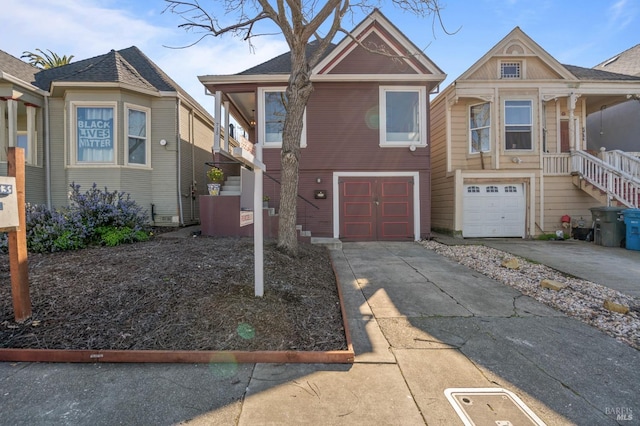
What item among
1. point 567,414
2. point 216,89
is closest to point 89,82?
point 216,89

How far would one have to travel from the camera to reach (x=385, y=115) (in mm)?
9195

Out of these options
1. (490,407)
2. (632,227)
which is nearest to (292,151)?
(490,407)

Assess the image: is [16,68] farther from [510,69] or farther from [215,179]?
[510,69]

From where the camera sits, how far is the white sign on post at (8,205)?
8.98 feet

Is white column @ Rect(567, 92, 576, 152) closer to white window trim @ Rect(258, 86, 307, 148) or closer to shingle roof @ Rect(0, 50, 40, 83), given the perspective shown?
white window trim @ Rect(258, 86, 307, 148)

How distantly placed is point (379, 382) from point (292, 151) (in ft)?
12.1

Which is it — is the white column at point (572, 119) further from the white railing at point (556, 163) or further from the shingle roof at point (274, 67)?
the shingle roof at point (274, 67)

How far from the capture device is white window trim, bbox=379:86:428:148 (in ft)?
30.0

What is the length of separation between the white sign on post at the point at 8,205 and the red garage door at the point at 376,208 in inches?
286

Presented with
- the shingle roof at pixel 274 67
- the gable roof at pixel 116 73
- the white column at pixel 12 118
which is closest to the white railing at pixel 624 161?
the shingle roof at pixel 274 67

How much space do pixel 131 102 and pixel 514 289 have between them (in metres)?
10.3

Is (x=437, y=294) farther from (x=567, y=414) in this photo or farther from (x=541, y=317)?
(x=567, y=414)

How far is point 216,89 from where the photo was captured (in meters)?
9.05

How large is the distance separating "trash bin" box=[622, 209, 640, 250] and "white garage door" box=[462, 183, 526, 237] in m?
2.50
